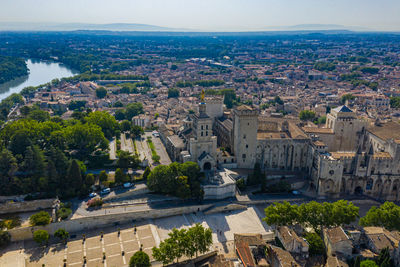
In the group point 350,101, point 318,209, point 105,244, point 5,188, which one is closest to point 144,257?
point 105,244

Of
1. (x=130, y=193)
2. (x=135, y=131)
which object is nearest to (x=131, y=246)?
(x=130, y=193)

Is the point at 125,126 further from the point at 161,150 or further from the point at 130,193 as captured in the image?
the point at 130,193

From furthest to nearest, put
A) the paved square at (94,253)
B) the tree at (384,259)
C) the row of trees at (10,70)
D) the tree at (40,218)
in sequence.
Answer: the row of trees at (10,70)
the tree at (40,218)
the paved square at (94,253)
the tree at (384,259)

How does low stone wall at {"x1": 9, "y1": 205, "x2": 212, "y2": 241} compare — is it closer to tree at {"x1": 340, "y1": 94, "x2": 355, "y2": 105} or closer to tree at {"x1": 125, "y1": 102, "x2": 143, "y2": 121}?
tree at {"x1": 125, "y1": 102, "x2": 143, "y2": 121}

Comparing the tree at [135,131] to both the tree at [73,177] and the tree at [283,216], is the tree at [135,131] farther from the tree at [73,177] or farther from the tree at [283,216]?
the tree at [283,216]

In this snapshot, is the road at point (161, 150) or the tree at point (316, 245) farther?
the road at point (161, 150)

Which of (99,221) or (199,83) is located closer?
(99,221)

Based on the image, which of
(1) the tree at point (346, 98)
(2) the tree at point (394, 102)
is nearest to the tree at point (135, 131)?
(1) the tree at point (346, 98)
